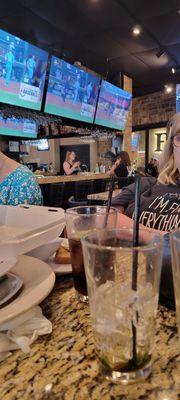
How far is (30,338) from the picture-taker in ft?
1.84

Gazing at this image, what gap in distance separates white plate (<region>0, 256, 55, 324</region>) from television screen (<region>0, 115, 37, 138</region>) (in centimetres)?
522

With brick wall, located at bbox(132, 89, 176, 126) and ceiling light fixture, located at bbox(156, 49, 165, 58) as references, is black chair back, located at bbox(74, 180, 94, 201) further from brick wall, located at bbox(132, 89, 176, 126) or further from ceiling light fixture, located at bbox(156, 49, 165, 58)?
brick wall, located at bbox(132, 89, 176, 126)

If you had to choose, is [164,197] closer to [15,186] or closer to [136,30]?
[15,186]

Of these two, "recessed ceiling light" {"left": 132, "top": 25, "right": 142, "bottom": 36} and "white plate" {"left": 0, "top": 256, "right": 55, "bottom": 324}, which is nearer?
"white plate" {"left": 0, "top": 256, "right": 55, "bottom": 324}

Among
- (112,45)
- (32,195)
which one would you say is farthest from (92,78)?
(32,195)

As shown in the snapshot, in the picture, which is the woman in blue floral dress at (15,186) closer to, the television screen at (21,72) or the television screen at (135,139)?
the television screen at (21,72)

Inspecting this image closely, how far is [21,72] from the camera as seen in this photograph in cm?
386

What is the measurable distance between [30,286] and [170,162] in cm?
142

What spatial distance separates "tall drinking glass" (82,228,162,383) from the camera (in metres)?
0.46

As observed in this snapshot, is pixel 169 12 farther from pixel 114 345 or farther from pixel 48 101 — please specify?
pixel 114 345

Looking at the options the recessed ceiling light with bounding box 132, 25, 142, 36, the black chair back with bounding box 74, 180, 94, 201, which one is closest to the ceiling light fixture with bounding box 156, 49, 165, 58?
the recessed ceiling light with bounding box 132, 25, 142, 36

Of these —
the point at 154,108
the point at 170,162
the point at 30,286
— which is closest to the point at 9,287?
the point at 30,286

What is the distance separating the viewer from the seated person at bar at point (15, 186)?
216cm

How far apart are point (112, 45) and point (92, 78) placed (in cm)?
91
